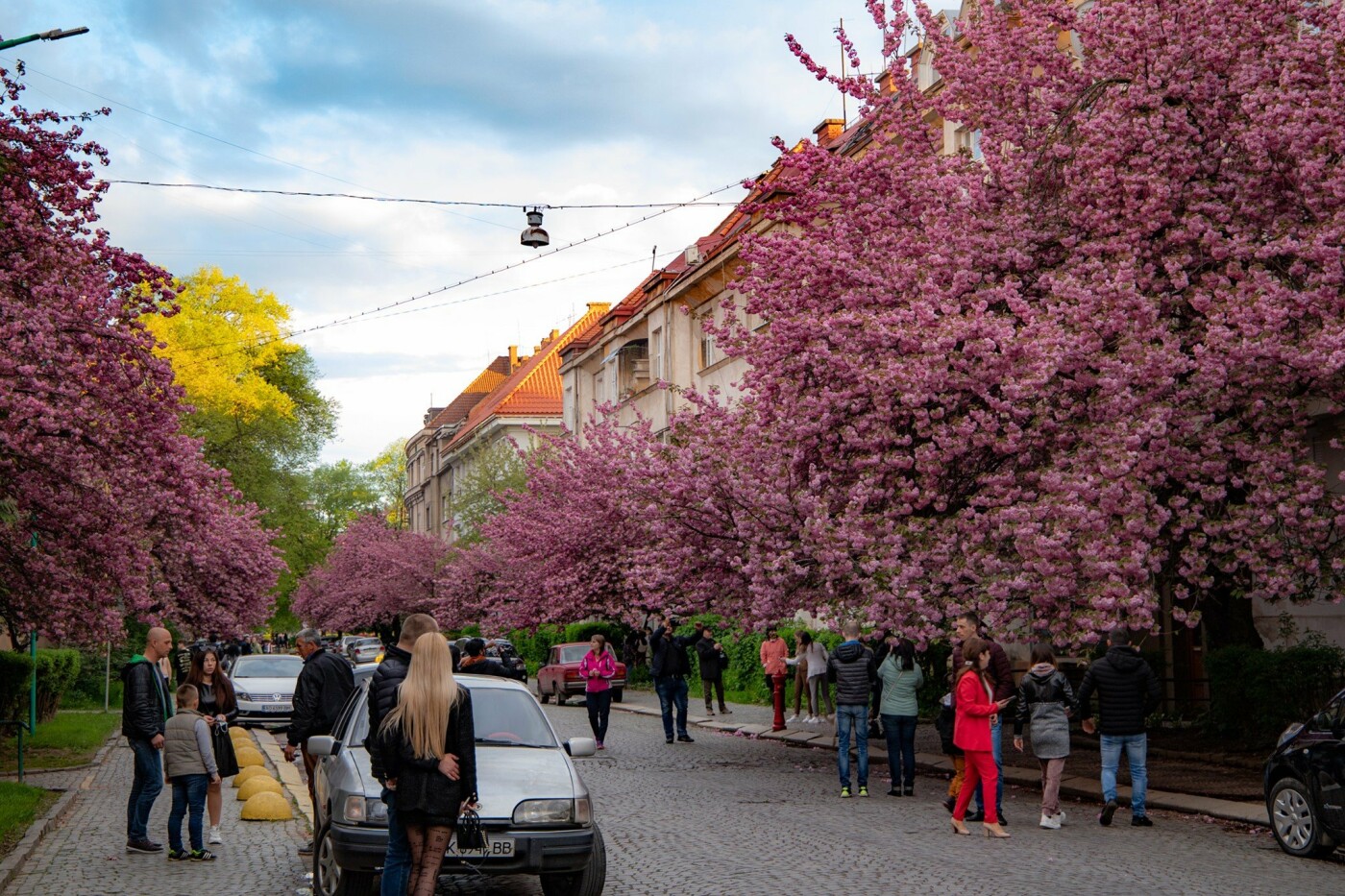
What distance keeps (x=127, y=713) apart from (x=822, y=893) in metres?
5.84

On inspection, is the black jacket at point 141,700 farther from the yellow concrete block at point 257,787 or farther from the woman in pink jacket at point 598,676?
the woman in pink jacket at point 598,676

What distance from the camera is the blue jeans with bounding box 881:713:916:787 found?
1619cm

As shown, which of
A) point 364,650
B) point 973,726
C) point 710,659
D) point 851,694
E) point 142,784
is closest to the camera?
point 142,784

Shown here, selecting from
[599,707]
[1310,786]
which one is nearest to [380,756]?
[1310,786]

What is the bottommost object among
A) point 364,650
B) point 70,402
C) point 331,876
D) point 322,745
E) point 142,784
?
point 331,876

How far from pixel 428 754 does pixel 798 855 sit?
209 inches

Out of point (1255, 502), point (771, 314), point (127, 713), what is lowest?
point (127, 713)

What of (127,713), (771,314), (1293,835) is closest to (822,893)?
(1293,835)

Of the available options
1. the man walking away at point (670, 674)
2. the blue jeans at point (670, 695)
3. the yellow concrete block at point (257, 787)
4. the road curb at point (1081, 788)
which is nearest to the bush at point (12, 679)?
the yellow concrete block at point (257, 787)

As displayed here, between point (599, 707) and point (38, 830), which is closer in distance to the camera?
point (38, 830)

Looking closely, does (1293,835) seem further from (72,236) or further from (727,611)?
(72,236)

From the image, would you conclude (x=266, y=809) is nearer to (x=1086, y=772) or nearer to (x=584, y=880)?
(x=584, y=880)

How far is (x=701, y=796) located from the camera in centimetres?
1677

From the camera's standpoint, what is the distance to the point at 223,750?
42.4 ft
